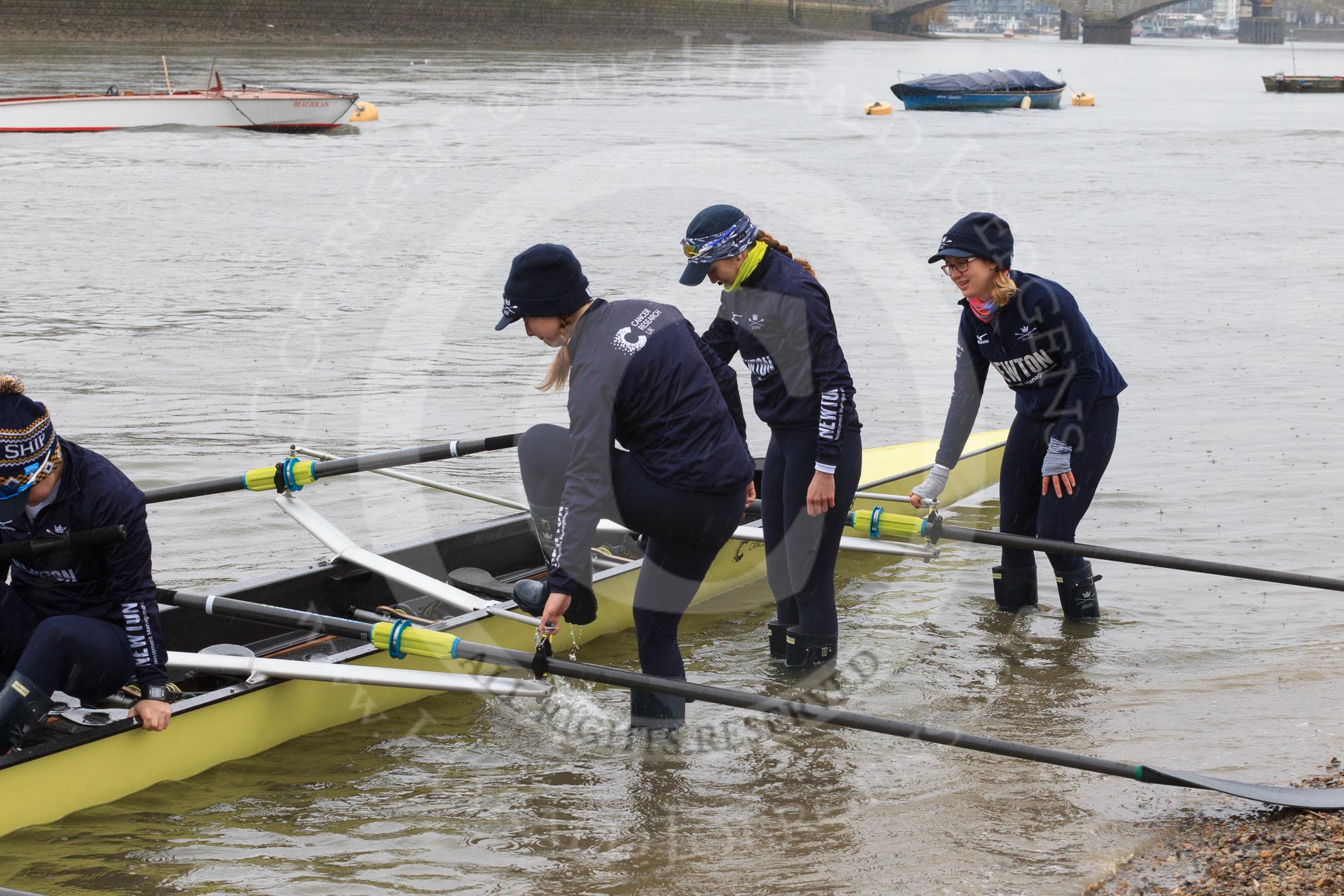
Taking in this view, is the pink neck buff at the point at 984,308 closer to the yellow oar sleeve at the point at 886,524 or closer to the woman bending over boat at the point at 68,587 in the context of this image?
the yellow oar sleeve at the point at 886,524

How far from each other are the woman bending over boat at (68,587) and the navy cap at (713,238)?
214 centimetres

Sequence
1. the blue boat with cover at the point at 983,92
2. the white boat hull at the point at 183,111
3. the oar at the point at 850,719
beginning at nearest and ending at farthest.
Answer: the oar at the point at 850,719 < the white boat hull at the point at 183,111 < the blue boat with cover at the point at 983,92

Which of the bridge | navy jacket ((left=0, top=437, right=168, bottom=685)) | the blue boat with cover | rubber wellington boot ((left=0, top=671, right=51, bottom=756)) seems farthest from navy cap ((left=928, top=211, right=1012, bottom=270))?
the bridge

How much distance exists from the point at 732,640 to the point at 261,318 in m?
9.52

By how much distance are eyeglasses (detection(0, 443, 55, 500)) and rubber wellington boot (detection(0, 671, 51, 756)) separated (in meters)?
0.61

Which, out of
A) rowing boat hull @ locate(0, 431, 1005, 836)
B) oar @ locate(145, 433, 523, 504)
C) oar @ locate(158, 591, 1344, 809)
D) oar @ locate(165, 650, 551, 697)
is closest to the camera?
oar @ locate(158, 591, 1344, 809)

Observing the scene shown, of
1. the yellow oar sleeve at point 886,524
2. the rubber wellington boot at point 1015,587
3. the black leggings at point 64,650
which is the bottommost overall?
the rubber wellington boot at point 1015,587

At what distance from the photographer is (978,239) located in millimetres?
5258

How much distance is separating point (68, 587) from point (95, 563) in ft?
0.54

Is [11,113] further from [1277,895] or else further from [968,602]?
[1277,895]

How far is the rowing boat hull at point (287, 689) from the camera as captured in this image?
4.47m

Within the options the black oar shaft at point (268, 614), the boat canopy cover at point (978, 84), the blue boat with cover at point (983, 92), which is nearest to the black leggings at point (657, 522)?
Answer: the black oar shaft at point (268, 614)

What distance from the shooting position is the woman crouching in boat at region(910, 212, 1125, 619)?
5.40 m

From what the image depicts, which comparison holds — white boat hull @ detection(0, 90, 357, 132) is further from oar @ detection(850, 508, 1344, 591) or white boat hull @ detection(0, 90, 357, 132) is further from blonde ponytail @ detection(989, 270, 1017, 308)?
blonde ponytail @ detection(989, 270, 1017, 308)
